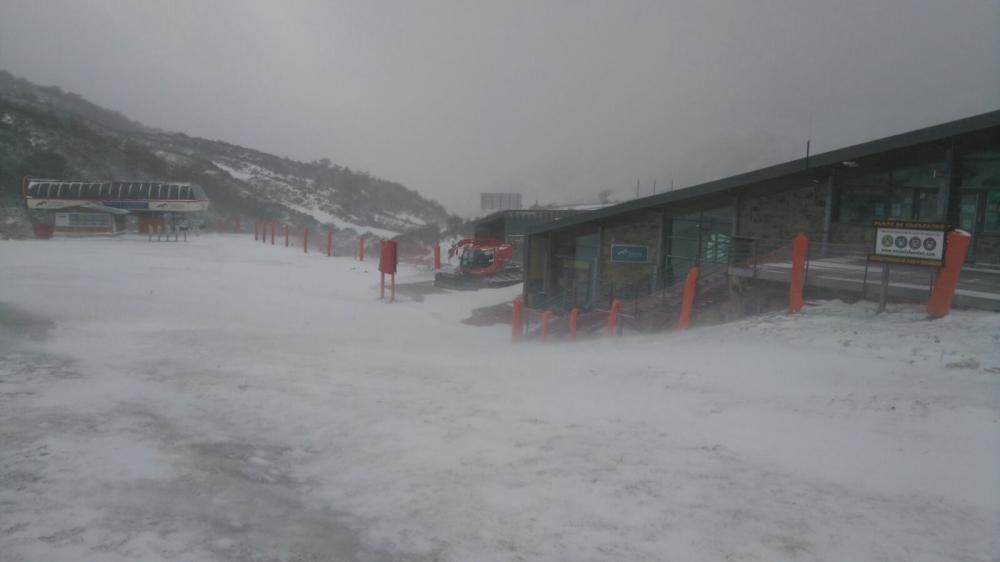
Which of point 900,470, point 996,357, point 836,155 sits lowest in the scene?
point 900,470

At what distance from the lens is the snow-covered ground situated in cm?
343

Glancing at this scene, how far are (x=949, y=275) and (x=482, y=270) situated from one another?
80.9 feet

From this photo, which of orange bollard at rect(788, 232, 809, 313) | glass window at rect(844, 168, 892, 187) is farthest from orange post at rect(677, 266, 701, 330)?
glass window at rect(844, 168, 892, 187)

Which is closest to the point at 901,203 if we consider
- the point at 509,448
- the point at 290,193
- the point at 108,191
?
the point at 509,448

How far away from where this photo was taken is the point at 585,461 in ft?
15.1

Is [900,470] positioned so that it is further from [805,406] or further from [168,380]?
[168,380]

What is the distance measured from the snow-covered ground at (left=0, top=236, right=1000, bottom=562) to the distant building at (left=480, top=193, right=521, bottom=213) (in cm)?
7385

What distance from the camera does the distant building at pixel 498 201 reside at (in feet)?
271

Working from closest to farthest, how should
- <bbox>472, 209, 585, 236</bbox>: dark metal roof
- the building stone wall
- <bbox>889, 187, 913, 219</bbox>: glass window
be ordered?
<bbox>889, 187, 913, 219</bbox>: glass window < the building stone wall < <bbox>472, 209, 585, 236</bbox>: dark metal roof

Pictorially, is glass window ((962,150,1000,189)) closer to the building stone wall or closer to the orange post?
the building stone wall

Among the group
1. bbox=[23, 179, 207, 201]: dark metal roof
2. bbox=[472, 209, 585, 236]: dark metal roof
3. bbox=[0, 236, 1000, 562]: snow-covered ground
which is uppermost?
bbox=[23, 179, 207, 201]: dark metal roof

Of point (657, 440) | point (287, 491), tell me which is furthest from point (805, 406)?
point (287, 491)

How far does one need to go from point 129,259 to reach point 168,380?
18242mm

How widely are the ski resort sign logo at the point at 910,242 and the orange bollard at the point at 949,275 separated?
0.11 metres
